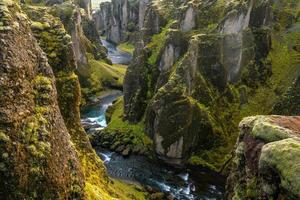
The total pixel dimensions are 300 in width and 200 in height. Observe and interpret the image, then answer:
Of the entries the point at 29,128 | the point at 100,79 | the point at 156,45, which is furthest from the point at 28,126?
the point at 100,79

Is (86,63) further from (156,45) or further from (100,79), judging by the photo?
(156,45)

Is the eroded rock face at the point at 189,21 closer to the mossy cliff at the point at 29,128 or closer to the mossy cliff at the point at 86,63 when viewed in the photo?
the mossy cliff at the point at 86,63

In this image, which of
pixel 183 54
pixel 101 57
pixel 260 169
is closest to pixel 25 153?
pixel 260 169

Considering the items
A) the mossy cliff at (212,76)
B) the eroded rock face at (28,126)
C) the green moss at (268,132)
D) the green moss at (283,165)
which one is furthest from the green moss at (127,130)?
the green moss at (283,165)

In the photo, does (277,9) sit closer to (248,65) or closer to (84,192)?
(248,65)

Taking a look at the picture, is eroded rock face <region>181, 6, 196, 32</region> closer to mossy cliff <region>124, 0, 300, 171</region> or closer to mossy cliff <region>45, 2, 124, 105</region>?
mossy cliff <region>124, 0, 300, 171</region>

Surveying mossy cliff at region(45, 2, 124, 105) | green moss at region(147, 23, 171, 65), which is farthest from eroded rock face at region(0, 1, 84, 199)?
mossy cliff at region(45, 2, 124, 105)
